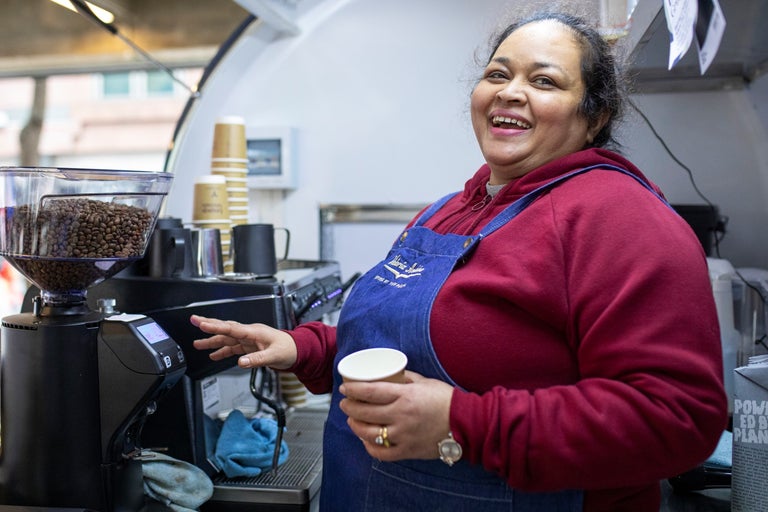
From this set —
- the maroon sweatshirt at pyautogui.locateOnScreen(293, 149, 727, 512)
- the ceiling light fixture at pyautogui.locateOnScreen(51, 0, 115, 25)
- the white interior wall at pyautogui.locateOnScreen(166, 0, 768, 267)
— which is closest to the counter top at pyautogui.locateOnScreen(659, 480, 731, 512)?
the maroon sweatshirt at pyautogui.locateOnScreen(293, 149, 727, 512)

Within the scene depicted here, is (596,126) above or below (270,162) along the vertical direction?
below

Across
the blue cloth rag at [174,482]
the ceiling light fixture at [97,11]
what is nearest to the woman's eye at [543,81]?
the blue cloth rag at [174,482]

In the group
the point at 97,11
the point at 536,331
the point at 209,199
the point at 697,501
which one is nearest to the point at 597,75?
the point at 536,331

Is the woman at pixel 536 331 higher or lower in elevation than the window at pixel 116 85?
lower

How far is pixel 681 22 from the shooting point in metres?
0.98

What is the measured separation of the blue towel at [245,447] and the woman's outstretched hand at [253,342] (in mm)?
338

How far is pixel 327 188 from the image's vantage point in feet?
8.46

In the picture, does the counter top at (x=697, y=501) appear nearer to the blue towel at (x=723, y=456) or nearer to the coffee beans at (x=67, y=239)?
the blue towel at (x=723, y=456)

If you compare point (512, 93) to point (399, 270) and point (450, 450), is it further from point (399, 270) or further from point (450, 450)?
point (450, 450)

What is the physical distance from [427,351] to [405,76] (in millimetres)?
1737

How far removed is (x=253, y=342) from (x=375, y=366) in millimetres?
432

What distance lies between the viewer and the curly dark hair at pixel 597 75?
1011 mm

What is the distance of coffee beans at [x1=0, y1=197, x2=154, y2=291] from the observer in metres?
1.11

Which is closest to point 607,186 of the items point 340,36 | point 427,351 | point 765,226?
point 427,351
